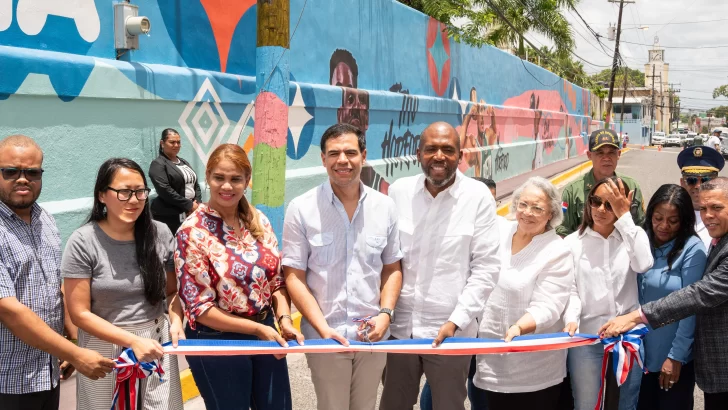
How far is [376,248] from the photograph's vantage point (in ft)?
10.2

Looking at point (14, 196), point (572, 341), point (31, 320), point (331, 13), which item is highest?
point (331, 13)

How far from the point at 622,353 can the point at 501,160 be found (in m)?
16.4

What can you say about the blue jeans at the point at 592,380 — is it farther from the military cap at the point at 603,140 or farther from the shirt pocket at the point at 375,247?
the military cap at the point at 603,140

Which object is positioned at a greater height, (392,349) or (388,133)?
(388,133)

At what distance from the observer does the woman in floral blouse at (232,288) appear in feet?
9.47

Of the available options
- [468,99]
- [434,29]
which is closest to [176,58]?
[434,29]

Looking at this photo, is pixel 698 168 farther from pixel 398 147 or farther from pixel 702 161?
pixel 398 147

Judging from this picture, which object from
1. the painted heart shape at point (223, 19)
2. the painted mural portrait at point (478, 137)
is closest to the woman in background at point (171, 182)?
the painted heart shape at point (223, 19)

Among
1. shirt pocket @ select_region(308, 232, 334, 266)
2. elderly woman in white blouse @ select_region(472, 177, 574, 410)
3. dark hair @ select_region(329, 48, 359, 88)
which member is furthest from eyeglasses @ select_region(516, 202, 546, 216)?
dark hair @ select_region(329, 48, 359, 88)

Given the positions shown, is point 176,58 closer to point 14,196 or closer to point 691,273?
point 14,196

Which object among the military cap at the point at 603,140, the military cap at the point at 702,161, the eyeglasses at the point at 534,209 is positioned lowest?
the eyeglasses at the point at 534,209

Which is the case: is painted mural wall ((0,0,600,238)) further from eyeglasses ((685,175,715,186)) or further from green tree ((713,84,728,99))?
green tree ((713,84,728,99))

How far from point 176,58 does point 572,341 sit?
5256mm

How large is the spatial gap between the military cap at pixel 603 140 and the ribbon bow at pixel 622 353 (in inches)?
59.1
